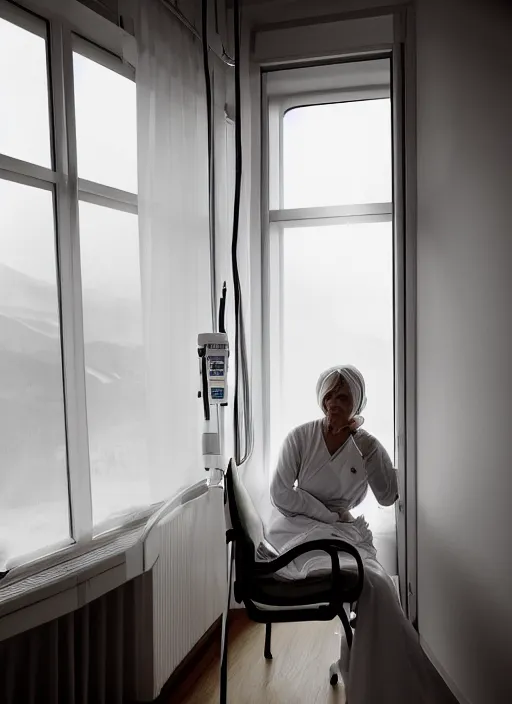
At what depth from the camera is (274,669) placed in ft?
8.49

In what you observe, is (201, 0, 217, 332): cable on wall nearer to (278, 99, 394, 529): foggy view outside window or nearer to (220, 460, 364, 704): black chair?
(278, 99, 394, 529): foggy view outside window

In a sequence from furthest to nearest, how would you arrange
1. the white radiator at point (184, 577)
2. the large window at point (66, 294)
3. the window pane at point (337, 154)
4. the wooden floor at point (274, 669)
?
the window pane at point (337, 154) → the wooden floor at point (274, 669) → the white radiator at point (184, 577) → the large window at point (66, 294)

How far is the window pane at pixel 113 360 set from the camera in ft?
7.72

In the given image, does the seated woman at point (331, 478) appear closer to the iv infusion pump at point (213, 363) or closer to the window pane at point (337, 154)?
the iv infusion pump at point (213, 363)

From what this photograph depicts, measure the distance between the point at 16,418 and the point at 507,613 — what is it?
1623 millimetres

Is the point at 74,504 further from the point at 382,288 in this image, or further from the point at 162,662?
the point at 382,288

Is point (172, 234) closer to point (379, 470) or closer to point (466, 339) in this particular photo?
point (466, 339)

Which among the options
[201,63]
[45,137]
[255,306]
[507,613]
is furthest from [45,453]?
Result: [201,63]

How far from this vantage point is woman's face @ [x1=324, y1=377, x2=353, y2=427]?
262cm

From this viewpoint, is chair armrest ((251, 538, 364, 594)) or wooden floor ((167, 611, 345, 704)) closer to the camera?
chair armrest ((251, 538, 364, 594))

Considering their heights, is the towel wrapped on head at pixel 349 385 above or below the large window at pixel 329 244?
below

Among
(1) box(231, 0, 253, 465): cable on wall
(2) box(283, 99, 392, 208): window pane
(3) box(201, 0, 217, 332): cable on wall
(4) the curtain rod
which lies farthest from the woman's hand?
(4) the curtain rod

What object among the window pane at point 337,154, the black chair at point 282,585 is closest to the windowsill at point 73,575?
the black chair at point 282,585

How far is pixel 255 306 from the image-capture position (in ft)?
10.3
